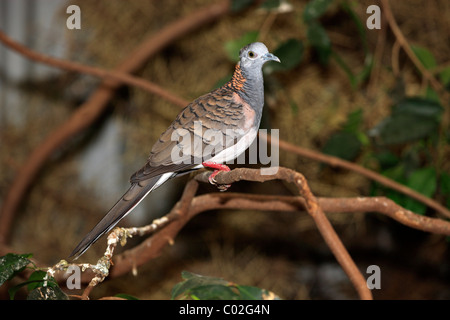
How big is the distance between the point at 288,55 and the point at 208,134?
1.48ft

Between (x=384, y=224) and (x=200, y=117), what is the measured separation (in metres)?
1.14

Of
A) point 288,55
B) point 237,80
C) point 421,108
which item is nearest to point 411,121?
point 421,108

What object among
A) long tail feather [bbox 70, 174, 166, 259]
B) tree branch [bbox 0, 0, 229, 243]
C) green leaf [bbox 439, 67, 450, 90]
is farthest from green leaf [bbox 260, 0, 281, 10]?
long tail feather [bbox 70, 174, 166, 259]

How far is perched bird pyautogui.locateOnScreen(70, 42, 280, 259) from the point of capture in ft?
1.69

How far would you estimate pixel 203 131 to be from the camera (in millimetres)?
545

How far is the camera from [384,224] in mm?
1519

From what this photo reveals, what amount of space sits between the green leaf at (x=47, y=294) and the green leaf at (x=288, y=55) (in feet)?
1.93

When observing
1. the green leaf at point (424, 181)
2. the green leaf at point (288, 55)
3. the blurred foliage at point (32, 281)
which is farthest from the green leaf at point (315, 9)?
the blurred foliage at point (32, 281)

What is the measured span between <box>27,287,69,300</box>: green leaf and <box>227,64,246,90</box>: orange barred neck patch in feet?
0.97

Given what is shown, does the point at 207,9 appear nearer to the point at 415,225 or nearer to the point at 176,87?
the point at 176,87

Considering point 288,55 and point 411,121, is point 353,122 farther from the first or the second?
point 288,55
